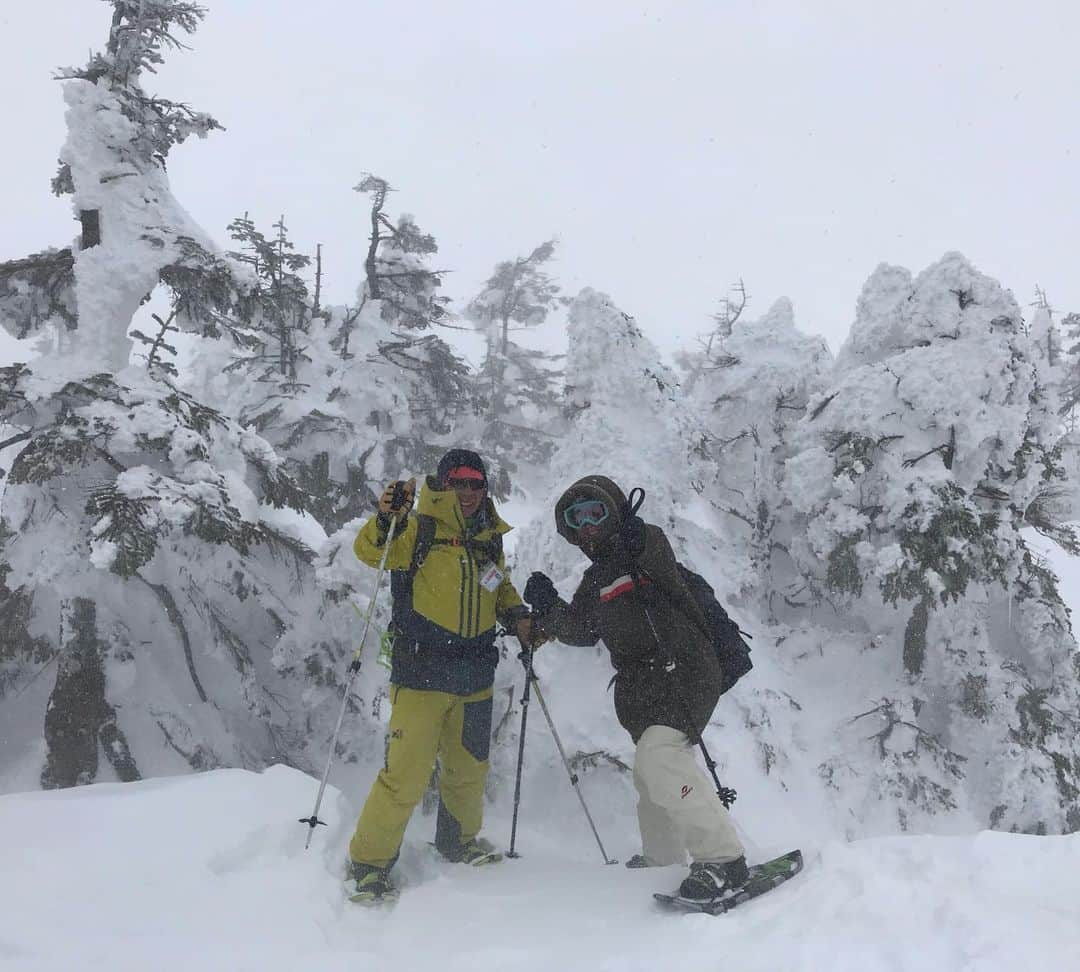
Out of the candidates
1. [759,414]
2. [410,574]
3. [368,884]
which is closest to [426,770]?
[368,884]

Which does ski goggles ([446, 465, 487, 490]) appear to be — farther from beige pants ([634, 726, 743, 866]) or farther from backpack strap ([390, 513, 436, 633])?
beige pants ([634, 726, 743, 866])

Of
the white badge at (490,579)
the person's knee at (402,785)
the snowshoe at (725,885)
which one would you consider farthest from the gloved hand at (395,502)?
the snowshoe at (725,885)

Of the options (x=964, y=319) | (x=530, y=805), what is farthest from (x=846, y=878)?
(x=964, y=319)

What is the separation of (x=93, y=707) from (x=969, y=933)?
715cm

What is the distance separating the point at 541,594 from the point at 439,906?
2018mm

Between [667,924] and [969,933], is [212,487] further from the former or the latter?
[969,933]

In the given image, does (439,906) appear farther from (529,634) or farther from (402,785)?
(529,634)

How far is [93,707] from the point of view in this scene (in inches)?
265

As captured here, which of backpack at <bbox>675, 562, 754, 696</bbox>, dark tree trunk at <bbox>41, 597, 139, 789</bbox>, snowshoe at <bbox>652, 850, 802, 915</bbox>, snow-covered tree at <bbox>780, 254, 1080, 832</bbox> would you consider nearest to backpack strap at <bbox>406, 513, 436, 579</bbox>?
backpack at <bbox>675, 562, 754, 696</bbox>

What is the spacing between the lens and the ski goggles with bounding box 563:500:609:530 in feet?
15.4

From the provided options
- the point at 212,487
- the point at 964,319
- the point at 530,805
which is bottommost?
the point at 530,805

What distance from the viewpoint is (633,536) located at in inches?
180

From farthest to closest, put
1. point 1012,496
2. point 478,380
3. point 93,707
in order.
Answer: point 478,380
point 1012,496
point 93,707

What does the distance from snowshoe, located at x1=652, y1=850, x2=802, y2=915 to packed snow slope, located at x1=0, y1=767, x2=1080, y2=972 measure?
81 mm
